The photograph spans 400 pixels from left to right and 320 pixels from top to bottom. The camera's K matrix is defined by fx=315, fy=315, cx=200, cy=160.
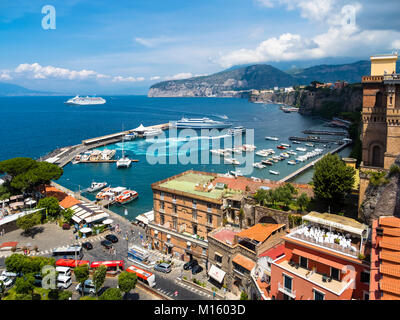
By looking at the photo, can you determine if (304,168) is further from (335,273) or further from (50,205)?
(335,273)

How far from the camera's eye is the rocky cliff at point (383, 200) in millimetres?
19016

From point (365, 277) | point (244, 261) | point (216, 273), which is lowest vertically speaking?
point (216, 273)

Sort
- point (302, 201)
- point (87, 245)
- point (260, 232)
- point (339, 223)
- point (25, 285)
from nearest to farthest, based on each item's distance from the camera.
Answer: point (339, 223) < point (25, 285) < point (260, 232) < point (302, 201) < point (87, 245)

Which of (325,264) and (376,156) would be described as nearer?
(325,264)

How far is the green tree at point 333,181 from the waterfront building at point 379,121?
4.80ft

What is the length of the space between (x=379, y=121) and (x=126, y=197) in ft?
109

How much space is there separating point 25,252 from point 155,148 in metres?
56.9

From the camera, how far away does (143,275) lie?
23484 millimetres

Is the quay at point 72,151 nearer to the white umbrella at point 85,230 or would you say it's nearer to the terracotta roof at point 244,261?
the white umbrella at point 85,230

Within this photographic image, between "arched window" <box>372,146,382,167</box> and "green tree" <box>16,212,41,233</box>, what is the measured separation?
109ft

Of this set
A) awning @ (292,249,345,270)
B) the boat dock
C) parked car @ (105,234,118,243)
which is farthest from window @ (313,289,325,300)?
the boat dock

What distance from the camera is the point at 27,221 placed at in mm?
32031

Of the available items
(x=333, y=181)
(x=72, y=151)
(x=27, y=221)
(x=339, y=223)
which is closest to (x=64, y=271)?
(x=27, y=221)
